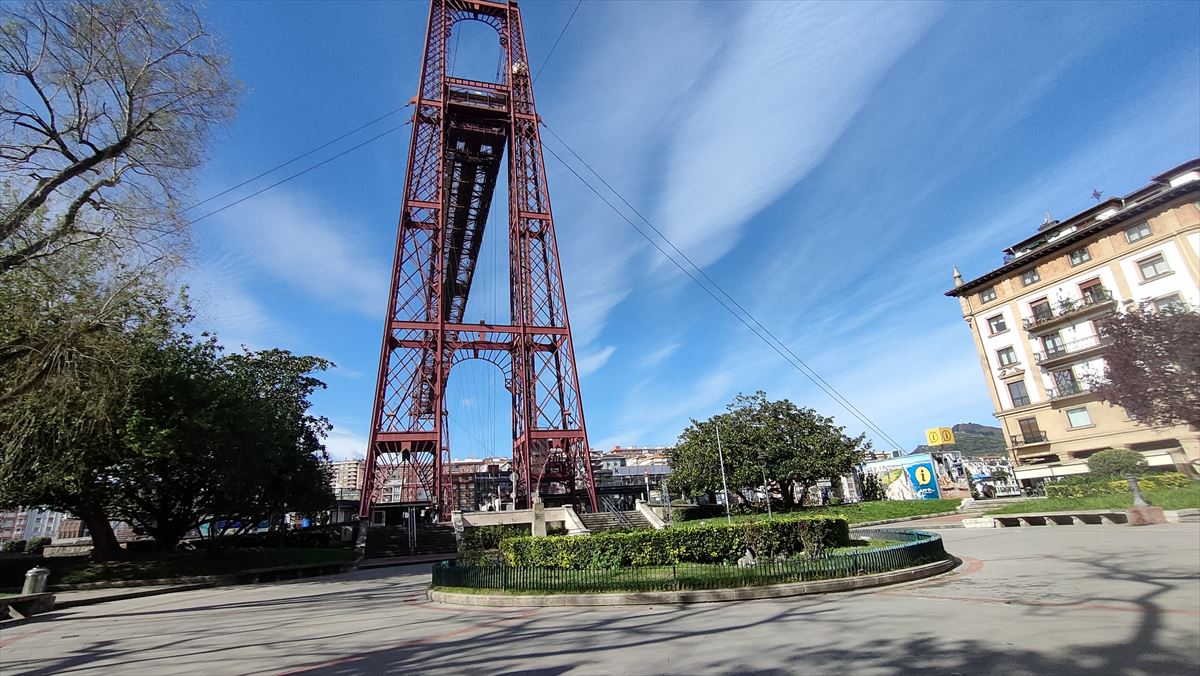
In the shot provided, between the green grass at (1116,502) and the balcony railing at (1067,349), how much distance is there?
4.33 meters

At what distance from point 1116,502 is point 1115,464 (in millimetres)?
8109

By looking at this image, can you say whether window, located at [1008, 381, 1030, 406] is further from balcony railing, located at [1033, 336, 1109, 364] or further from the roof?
the roof

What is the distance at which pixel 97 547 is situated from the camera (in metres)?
19.1

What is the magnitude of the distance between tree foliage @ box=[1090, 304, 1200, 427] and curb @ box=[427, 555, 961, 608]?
4401mm

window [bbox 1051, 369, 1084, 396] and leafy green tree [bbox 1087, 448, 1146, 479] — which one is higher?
window [bbox 1051, 369, 1084, 396]

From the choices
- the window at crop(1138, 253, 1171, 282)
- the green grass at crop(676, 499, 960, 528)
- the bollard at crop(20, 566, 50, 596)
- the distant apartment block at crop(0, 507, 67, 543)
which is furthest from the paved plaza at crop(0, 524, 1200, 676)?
the distant apartment block at crop(0, 507, 67, 543)

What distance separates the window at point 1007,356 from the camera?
29.9 m

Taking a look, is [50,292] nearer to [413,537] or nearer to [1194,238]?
[1194,238]

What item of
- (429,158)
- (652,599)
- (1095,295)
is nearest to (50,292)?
(652,599)

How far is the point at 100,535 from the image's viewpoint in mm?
19250

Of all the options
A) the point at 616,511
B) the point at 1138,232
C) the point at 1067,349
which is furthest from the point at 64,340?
the point at 1067,349

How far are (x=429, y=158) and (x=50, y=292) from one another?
28.6 m

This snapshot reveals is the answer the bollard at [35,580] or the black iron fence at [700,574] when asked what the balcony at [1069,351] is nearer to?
the black iron fence at [700,574]

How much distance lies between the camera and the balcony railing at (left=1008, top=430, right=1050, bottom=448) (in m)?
28.1
